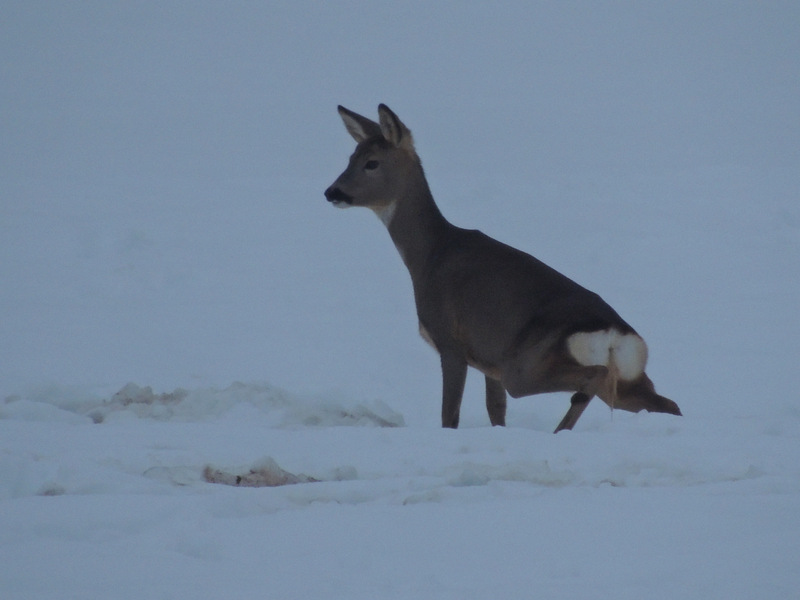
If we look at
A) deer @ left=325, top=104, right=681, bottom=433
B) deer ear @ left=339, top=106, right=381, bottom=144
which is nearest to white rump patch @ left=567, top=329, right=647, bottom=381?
deer @ left=325, top=104, right=681, bottom=433

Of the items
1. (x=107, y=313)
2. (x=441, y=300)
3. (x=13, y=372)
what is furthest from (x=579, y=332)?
(x=107, y=313)

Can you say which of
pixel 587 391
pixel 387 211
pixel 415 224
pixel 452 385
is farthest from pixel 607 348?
pixel 387 211

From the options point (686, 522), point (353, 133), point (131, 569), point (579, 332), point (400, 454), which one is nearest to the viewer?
point (131, 569)

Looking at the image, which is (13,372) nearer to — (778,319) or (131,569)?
(131,569)

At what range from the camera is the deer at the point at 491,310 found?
20.2ft

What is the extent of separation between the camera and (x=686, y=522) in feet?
11.6

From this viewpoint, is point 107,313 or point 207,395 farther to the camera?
point 107,313

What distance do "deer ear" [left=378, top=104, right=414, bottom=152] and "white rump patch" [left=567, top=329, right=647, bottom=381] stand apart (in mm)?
2144

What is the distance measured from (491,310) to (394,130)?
1593 millimetres

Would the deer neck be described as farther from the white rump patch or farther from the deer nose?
the white rump patch

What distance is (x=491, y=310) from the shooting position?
22.0ft

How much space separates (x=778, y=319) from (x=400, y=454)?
7509 mm

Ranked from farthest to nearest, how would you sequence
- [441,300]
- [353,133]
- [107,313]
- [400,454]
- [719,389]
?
1. [107,313]
2. [719,389]
3. [353,133]
4. [441,300]
5. [400,454]

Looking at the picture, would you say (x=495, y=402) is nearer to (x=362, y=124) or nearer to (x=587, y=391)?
(x=587, y=391)
